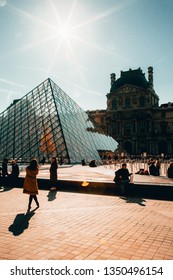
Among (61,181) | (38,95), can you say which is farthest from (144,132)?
Answer: (61,181)


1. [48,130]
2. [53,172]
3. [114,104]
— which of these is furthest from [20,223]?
[114,104]

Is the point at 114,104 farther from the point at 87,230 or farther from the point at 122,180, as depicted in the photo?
the point at 87,230

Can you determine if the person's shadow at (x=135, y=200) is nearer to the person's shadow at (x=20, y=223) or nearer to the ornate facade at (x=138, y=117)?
the person's shadow at (x=20, y=223)

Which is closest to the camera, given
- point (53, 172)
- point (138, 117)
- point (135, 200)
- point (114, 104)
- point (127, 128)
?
point (135, 200)

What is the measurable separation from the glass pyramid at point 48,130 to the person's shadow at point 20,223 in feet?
49.0

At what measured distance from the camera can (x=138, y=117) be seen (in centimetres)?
5975

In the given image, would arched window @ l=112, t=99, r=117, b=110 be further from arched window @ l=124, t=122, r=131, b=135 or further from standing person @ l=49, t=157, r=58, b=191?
standing person @ l=49, t=157, r=58, b=191

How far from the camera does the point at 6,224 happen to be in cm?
548

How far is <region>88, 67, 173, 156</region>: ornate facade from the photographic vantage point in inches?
2304

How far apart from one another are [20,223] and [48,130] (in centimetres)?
1815

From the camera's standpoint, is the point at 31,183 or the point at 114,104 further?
the point at 114,104

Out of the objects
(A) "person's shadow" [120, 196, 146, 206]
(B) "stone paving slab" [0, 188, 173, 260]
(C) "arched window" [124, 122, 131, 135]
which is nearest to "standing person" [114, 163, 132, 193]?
(A) "person's shadow" [120, 196, 146, 206]

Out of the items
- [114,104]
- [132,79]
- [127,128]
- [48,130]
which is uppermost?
[132,79]

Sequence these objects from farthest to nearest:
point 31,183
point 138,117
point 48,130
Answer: point 138,117, point 48,130, point 31,183
